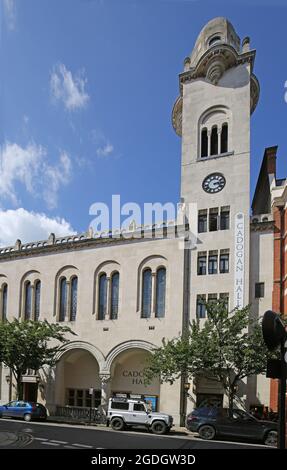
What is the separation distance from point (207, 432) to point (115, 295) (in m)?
14.1

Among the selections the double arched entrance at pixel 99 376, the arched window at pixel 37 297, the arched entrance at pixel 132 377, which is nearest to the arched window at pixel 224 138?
the double arched entrance at pixel 99 376

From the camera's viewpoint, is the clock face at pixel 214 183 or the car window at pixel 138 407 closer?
the car window at pixel 138 407

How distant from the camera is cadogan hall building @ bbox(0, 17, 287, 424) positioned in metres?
30.1

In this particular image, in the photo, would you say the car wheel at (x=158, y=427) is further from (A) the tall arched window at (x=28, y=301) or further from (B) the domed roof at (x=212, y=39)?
(B) the domed roof at (x=212, y=39)

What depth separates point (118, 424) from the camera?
24812 millimetres

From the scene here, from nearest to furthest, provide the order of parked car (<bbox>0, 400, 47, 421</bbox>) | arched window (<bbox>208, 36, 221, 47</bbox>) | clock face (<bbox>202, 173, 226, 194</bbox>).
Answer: parked car (<bbox>0, 400, 47, 421</bbox>), clock face (<bbox>202, 173, 226, 194</bbox>), arched window (<bbox>208, 36, 221, 47</bbox>)

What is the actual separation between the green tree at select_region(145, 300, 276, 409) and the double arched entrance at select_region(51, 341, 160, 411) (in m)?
5.59

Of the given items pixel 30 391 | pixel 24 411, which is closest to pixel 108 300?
pixel 24 411

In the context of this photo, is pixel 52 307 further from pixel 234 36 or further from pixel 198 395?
pixel 234 36

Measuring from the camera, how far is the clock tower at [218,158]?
101ft

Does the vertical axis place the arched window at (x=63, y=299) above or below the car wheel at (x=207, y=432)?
above

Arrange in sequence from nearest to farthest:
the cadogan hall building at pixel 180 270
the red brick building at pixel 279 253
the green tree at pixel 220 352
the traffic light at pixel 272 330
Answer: the traffic light at pixel 272 330
the green tree at pixel 220 352
the red brick building at pixel 279 253
the cadogan hall building at pixel 180 270

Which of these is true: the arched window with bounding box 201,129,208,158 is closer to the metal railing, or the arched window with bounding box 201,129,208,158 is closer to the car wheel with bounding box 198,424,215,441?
the car wheel with bounding box 198,424,215,441

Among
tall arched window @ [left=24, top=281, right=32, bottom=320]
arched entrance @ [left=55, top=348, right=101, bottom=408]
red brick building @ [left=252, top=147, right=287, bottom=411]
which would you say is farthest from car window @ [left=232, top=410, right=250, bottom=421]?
tall arched window @ [left=24, top=281, right=32, bottom=320]
